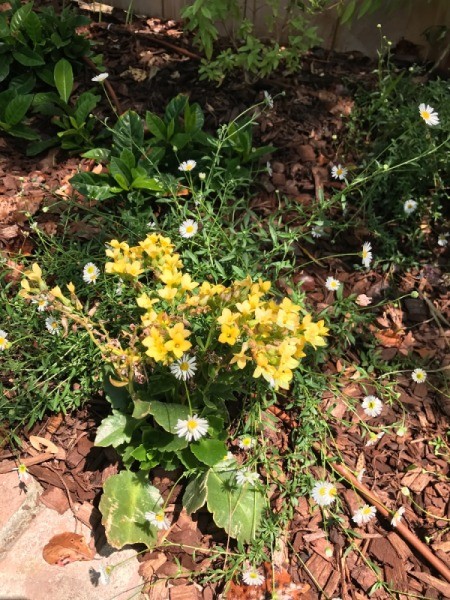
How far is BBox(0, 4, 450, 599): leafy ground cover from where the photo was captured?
2.10 meters

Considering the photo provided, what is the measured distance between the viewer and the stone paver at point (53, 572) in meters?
2.00

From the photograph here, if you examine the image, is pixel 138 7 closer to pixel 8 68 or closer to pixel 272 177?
pixel 8 68

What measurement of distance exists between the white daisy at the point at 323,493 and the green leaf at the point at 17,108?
2541 millimetres

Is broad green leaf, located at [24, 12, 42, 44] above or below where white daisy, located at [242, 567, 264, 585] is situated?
above

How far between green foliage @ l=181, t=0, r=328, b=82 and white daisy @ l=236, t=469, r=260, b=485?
2.30 metres

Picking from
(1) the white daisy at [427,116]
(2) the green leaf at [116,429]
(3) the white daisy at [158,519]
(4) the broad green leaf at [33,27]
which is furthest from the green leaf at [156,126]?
(3) the white daisy at [158,519]

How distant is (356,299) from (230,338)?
1.07 meters

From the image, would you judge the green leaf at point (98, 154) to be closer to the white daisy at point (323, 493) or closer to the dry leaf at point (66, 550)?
the dry leaf at point (66, 550)

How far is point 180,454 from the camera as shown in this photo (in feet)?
6.83

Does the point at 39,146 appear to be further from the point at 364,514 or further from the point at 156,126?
the point at 364,514

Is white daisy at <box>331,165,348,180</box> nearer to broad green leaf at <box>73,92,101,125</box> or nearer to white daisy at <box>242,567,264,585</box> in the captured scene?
broad green leaf at <box>73,92,101,125</box>

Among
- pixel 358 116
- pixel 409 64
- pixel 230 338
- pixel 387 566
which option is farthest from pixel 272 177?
pixel 387 566

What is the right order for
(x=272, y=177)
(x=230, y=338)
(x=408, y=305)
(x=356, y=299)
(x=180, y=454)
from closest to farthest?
(x=230, y=338)
(x=180, y=454)
(x=356, y=299)
(x=408, y=305)
(x=272, y=177)

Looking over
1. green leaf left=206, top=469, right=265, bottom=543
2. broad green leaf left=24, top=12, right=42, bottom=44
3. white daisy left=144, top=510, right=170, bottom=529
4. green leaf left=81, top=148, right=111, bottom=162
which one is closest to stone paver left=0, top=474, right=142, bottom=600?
white daisy left=144, top=510, right=170, bottom=529
